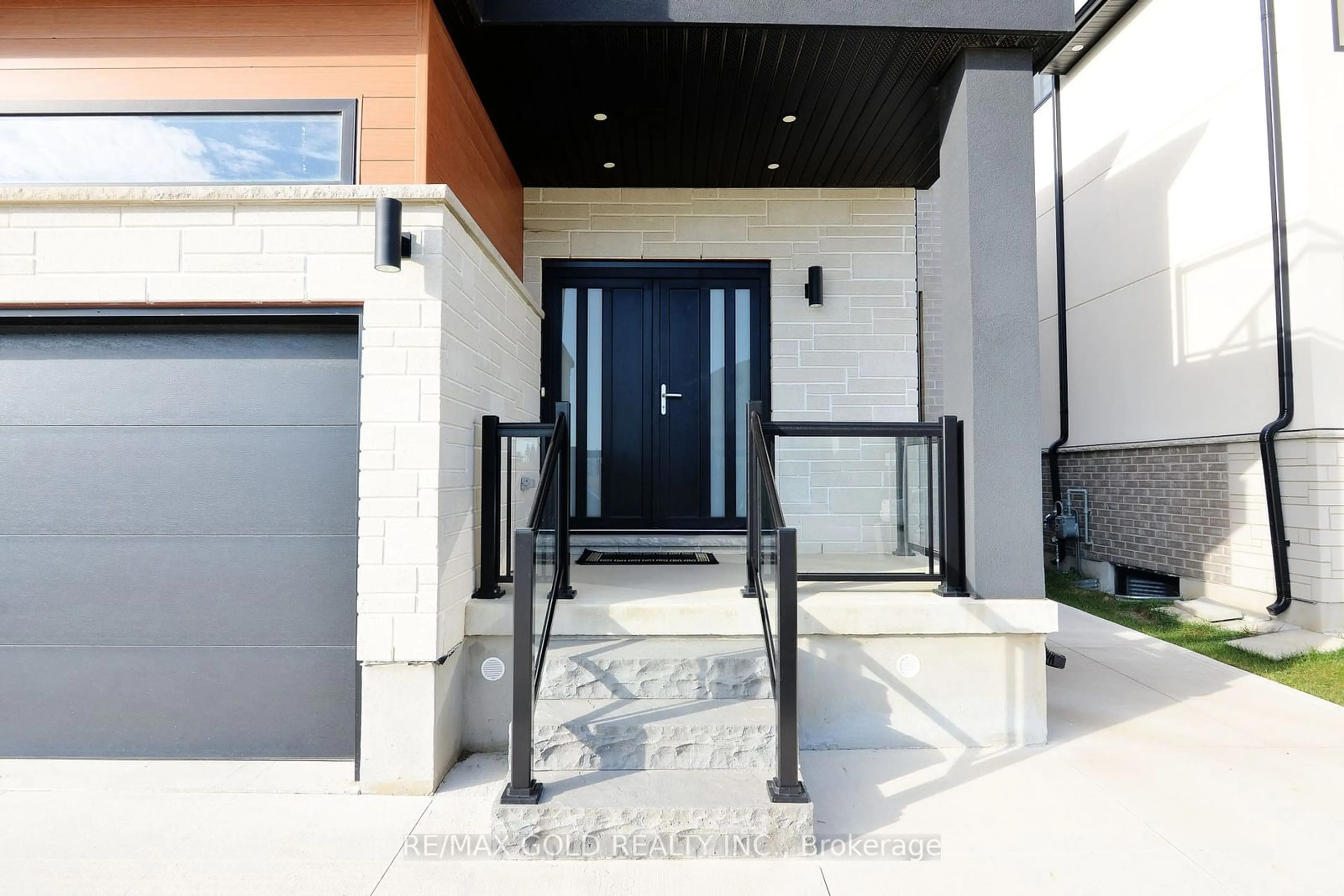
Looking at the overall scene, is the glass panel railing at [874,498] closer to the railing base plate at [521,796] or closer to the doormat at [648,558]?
the doormat at [648,558]

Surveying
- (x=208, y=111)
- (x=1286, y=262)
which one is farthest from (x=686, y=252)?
(x=1286, y=262)

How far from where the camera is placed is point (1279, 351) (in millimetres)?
4738

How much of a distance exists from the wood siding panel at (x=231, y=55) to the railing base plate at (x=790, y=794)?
2.52m

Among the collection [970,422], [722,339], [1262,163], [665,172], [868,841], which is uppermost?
[1262,163]

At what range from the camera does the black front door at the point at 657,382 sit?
467 centimetres

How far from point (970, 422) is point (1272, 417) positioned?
339 cm

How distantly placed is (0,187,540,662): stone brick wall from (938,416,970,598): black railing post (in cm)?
207

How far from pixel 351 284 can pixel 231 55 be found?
3.40ft

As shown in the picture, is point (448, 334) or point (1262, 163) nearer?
point (448, 334)

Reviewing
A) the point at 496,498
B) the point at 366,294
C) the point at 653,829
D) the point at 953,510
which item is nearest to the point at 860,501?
the point at 953,510

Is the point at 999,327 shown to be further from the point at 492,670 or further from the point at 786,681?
the point at 492,670

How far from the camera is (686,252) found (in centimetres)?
467

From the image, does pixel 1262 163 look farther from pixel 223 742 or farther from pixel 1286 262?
pixel 223 742

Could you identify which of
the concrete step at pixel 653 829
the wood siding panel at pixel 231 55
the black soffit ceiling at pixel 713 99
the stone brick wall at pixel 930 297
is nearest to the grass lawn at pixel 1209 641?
the stone brick wall at pixel 930 297
